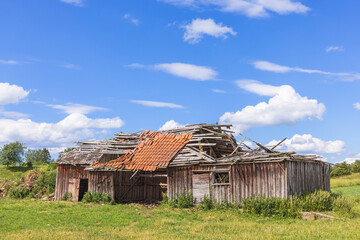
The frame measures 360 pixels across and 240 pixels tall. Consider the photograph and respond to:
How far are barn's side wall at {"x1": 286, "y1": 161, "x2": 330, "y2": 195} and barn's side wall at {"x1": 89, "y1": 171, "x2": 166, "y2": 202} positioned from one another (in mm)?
10014

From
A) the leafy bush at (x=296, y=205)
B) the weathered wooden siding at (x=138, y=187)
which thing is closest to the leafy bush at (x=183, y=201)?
the weathered wooden siding at (x=138, y=187)

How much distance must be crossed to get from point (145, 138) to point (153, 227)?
45.5ft

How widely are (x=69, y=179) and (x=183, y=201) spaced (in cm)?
1160

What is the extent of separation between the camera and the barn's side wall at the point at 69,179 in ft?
95.5

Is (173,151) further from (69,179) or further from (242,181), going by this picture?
(69,179)

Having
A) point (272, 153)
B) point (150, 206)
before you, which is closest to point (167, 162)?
point (150, 206)

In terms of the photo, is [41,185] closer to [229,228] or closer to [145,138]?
[145,138]

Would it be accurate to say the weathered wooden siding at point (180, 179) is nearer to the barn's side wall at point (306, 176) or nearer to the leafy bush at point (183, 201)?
the leafy bush at point (183, 201)

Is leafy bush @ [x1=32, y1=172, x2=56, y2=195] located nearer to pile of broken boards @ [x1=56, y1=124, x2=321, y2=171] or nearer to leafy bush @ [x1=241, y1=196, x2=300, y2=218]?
pile of broken boards @ [x1=56, y1=124, x2=321, y2=171]

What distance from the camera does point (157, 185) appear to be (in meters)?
28.7

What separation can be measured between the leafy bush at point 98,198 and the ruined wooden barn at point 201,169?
0.42 metres

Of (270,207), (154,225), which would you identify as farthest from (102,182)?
(270,207)

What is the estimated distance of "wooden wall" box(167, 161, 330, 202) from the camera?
798 inches

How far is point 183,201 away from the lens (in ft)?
77.2
